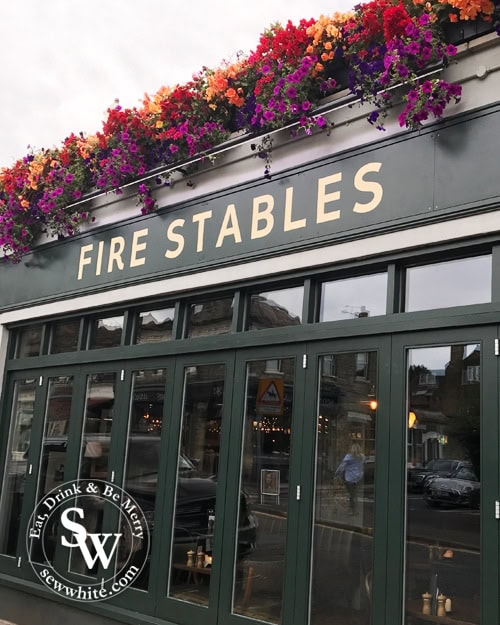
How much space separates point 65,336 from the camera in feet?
23.1

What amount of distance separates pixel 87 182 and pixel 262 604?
4650 millimetres

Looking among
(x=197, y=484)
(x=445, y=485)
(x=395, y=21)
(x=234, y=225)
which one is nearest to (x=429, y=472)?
(x=445, y=485)

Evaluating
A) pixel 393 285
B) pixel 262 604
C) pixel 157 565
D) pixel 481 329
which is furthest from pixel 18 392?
pixel 481 329

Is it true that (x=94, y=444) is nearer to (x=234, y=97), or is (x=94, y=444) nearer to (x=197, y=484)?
(x=197, y=484)

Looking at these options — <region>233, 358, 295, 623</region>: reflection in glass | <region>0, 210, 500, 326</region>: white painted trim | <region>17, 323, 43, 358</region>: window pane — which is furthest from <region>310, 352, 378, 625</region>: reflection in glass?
<region>17, 323, 43, 358</region>: window pane

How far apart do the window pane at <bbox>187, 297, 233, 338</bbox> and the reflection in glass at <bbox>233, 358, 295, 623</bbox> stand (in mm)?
568

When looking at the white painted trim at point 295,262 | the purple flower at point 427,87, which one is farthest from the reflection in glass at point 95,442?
the purple flower at point 427,87

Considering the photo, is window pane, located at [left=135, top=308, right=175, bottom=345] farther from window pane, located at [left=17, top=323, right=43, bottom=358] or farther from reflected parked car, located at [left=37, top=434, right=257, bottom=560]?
window pane, located at [left=17, top=323, right=43, bottom=358]

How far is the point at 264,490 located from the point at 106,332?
266 centimetres

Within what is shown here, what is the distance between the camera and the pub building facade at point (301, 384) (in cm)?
400

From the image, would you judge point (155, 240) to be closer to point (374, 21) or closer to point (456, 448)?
point (374, 21)

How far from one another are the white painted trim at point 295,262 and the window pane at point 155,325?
0.20 m

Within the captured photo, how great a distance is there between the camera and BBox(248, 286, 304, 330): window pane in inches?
200

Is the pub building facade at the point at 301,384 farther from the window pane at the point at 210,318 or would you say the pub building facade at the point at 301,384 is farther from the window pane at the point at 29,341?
the window pane at the point at 29,341
